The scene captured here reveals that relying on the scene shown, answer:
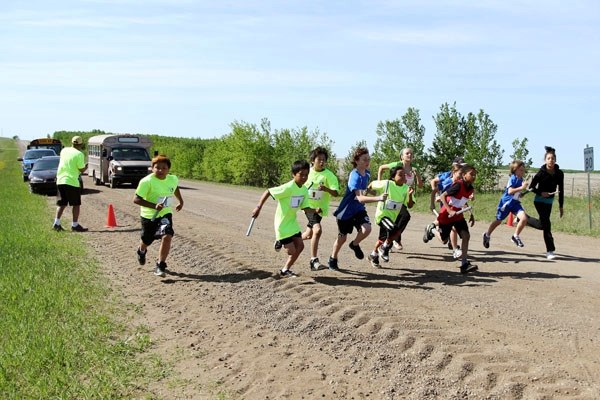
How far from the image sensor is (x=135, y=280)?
31.7 ft

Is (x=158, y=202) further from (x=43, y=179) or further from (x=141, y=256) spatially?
(x=43, y=179)

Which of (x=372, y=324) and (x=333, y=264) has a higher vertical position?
(x=333, y=264)

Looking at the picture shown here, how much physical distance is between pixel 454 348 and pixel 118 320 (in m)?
3.71

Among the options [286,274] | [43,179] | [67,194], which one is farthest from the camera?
[43,179]

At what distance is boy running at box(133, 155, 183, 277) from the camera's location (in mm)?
9594

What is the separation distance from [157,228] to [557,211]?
51.6ft

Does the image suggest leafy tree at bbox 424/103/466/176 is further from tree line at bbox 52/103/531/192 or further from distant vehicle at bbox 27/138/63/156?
distant vehicle at bbox 27/138/63/156

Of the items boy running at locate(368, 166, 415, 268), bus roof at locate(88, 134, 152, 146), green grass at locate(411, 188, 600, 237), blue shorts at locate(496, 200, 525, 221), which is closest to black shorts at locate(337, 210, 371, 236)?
boy running at locate(368, 166, 415, 268)

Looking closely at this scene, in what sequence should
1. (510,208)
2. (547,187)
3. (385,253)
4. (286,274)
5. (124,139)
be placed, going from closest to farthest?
(286,274)
(385,253)
(547,187)
(510,208)
(124,139)

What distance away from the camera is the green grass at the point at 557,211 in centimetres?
1673

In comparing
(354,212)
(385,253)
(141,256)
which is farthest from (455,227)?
(141,256)

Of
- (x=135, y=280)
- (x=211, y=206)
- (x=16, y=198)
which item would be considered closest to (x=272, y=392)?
(x=135, y=280)

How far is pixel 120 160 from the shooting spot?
32.3m

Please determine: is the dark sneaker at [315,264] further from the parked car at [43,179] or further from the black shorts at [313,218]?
the parked car at [43,179]
